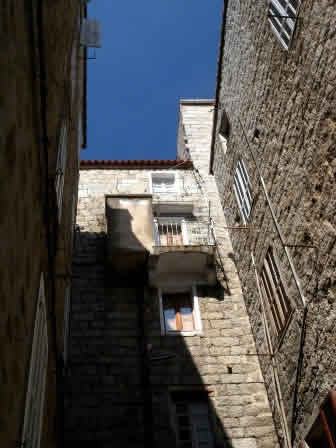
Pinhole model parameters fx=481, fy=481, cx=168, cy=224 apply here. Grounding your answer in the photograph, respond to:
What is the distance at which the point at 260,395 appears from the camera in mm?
A: 9281

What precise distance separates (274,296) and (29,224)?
5291 millimetres

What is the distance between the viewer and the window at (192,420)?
879cm

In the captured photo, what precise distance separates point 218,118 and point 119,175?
385 centimetres

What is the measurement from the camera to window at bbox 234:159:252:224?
33.9 feet

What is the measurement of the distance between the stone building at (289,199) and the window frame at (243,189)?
0.03 m

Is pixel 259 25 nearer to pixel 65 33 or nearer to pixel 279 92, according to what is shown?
pixel 279 92

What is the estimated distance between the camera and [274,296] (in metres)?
8.53

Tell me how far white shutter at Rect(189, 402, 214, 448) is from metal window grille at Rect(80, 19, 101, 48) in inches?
337

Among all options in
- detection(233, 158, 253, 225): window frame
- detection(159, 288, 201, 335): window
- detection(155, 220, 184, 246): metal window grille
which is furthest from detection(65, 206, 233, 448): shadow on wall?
detection(233, 158, 253, 225): window frame

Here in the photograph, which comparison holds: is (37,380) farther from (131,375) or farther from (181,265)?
(181,265)

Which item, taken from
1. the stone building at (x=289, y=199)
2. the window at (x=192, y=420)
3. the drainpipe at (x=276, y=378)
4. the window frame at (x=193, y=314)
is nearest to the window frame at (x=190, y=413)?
the window at (x=192, y=420)

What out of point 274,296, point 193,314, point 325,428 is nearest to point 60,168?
point 274,296

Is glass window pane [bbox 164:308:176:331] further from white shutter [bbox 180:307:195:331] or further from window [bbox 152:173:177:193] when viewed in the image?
window [bbox 152:173:177:193]

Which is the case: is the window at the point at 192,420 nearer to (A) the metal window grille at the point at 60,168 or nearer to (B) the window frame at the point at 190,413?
(B) the window frame at the point at 190,413
